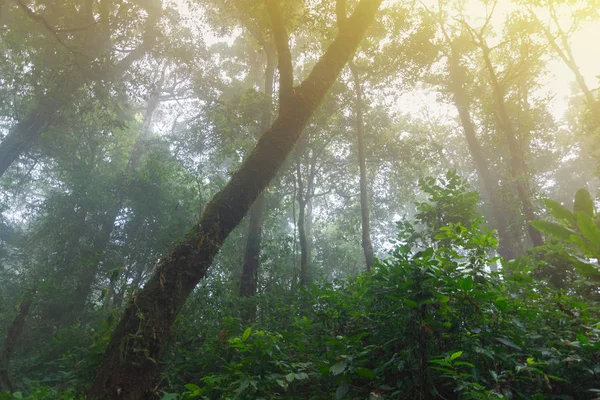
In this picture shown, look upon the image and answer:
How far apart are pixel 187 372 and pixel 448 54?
18.6 metres

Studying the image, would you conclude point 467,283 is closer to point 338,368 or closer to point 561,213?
point 338,368

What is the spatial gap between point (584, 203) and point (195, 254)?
185 inches

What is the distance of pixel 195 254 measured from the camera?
4098 millimetres

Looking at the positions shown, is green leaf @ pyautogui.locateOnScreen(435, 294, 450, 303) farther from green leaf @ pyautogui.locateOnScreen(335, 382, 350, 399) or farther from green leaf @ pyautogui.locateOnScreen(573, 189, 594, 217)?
green leaf @ pyautogui.locateOnScreen(573, 189, 594, 217)

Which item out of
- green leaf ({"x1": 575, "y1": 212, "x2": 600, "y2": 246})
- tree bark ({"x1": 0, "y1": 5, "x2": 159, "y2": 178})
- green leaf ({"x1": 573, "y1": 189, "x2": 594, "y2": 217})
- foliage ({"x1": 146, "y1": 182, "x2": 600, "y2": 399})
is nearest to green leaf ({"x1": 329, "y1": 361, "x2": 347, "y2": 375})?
foliage ({"x1": 146, "y1": 182, "x2": 600, "y2": 399})

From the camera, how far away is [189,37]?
709 inches

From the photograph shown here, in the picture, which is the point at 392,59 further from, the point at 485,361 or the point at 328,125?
the point at 485,361

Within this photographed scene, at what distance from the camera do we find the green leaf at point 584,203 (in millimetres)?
4062

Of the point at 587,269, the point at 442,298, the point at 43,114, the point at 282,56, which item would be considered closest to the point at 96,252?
the point at 43,114

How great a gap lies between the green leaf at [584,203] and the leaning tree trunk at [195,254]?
3.70m

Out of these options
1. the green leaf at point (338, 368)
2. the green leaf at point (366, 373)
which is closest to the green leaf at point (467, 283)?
the green leaf at point (366, 373)

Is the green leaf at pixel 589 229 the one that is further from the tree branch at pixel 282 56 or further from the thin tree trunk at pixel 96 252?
the thin tree trunk at pixel 96 252

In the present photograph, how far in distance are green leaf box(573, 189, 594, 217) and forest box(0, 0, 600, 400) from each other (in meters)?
0.02

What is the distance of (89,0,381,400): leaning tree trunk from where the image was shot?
329cm
